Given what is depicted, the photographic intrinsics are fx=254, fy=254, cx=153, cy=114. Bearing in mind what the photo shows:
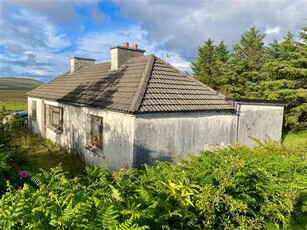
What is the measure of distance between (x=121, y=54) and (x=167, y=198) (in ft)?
38.4

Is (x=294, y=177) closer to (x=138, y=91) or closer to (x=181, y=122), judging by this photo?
(x=181, y=122)

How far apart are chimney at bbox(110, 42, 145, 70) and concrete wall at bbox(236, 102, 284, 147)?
6.42m

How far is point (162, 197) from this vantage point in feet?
11.5

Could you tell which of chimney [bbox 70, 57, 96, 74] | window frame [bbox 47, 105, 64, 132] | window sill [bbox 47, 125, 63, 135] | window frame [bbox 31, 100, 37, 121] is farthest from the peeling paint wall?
window frame [bbox 31, 100, 37, 121]

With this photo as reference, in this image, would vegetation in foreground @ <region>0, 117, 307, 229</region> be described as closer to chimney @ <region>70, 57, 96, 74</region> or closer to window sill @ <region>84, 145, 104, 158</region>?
window sill @ <region>84, 145, 104, 158</region>

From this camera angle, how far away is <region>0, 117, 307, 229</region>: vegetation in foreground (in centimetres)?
225

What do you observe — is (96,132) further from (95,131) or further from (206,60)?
(206,60)

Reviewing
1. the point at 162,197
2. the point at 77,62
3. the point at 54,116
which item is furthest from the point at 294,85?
the point at 162,197

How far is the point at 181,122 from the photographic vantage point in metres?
10.1

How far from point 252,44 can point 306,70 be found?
2409 cm

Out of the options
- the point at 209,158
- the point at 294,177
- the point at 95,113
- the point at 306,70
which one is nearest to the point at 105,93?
the point at 95,113

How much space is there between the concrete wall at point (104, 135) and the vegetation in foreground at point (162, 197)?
12.6 ft

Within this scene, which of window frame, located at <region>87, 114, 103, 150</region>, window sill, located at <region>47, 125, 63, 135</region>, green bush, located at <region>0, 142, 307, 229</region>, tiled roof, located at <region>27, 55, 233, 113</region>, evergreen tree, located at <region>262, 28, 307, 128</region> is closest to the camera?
green bush, located at <region>0, 142, 307, 229</region>

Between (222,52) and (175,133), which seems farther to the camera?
(222,52)
